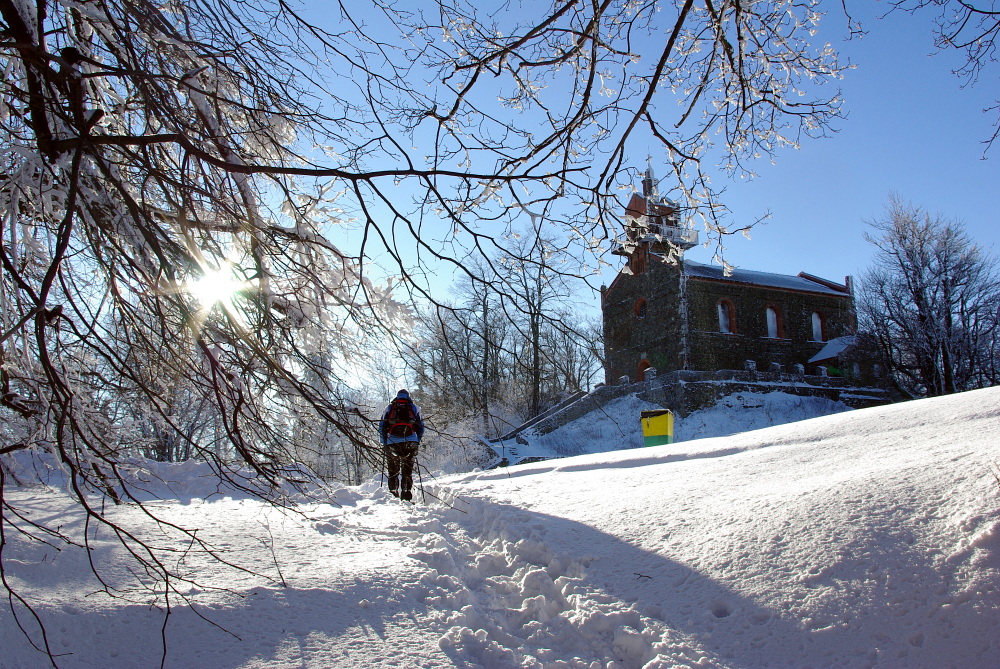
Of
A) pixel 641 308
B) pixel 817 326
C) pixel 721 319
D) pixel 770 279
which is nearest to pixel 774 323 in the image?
pixel 770 279

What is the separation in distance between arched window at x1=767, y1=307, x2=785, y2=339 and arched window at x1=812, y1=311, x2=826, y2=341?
226 cm

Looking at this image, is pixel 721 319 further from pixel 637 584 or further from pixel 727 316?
pixel 637 584

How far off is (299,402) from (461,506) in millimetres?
4467

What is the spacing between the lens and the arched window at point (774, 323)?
28.8 metres

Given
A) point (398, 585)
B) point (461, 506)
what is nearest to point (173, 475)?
point (461, 506)

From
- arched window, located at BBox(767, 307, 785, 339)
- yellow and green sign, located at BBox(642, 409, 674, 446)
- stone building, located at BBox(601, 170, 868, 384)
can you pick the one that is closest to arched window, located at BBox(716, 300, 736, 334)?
stone building, located at BBox(601, 170, 868, 384)

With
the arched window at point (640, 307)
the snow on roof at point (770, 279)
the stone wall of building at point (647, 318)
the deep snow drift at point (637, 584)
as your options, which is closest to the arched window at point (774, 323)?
the snow on roof at point (770, 279)

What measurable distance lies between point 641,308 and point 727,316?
13.0 ft

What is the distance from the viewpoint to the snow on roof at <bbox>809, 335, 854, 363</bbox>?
2762 cm

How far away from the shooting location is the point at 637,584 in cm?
377

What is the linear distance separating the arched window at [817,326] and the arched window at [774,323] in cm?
226

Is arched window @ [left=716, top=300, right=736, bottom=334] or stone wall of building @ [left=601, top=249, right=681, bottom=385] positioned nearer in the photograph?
stone wall of building @ [left=601, top=249, right=681, bottom=385]

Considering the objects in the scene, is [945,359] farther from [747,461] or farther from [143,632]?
[143,632]

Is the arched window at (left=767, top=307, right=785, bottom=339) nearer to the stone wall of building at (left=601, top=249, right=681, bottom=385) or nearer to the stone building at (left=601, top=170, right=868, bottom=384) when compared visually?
the stone building at (left=601, top=170, right=868, bottom=384)
